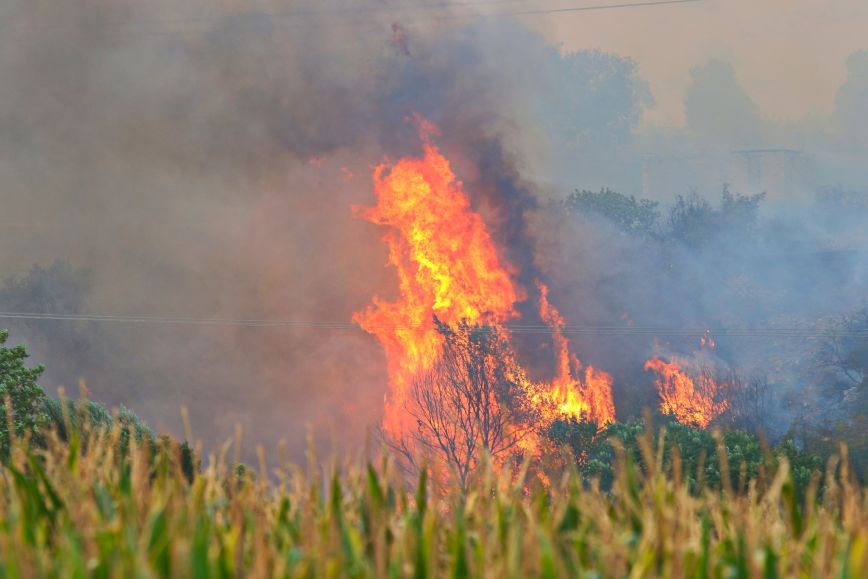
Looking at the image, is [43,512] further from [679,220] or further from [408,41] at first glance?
[679,220]

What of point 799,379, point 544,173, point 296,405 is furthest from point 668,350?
point 544,173

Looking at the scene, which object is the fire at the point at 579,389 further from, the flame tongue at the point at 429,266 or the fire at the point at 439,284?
the flame tongue at the point at 429,266

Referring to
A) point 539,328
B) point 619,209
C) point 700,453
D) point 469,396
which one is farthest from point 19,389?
point 619,209

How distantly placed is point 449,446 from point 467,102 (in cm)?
2411

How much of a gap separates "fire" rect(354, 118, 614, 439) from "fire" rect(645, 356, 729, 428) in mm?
3057

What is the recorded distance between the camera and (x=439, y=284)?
2527 inches

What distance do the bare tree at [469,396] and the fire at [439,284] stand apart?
9.30 feet

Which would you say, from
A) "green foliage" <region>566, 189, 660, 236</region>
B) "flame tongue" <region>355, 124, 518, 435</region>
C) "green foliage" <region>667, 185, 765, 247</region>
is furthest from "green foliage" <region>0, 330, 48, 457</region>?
"green foliage" <region>566, 189, 660, 236</region>

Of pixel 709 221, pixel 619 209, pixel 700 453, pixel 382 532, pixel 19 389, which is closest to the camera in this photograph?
pixel 382 532

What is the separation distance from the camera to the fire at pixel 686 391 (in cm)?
5822

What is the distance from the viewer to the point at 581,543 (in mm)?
6746

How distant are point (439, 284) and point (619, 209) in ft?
104

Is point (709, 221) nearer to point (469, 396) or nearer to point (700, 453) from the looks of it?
point (469, 396)

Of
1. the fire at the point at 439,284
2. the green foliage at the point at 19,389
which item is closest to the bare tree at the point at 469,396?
the fire at the point at 439,284
